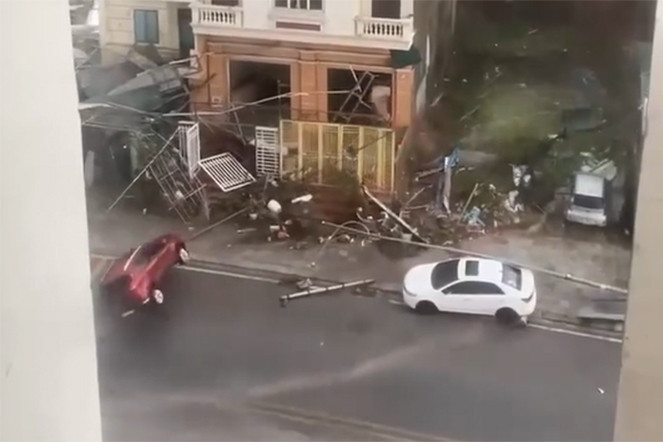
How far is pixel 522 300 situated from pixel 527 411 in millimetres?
102

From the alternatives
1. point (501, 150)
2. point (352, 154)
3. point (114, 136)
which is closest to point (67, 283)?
point (114, 136)

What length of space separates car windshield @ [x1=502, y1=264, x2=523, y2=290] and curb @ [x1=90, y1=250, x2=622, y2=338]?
0.03m

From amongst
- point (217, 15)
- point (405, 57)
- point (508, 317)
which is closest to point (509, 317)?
point (508, 317)

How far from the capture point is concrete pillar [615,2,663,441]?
0.75 m

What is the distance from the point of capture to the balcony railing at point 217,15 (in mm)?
816

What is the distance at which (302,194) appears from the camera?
85 cm

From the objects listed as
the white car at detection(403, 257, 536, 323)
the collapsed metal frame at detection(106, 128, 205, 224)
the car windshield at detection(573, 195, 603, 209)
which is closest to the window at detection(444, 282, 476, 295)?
the white car at detection(403, 257, 536, 323)

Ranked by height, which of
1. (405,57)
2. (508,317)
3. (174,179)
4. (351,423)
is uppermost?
(405,57)

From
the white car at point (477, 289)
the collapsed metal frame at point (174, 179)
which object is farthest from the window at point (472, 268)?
the collapsed metal frame at point (174, 179)

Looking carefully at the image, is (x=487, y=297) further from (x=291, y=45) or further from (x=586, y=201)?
(x=291, y=45)

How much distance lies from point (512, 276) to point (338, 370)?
6.6 inches

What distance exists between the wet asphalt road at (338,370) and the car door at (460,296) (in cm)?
1

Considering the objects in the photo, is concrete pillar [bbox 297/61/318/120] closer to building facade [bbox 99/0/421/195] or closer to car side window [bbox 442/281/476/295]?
building facade [bbox 99/0/421/195]

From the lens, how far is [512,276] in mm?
843
